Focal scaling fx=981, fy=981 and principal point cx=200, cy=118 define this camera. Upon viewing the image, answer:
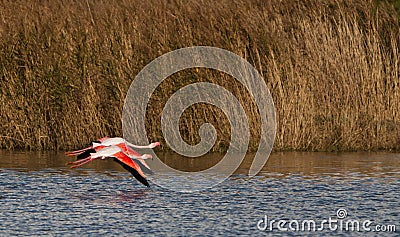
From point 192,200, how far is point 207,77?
385cm

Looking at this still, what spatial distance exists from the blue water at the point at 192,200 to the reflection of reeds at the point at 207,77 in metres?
1.16

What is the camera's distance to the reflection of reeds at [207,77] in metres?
12.8

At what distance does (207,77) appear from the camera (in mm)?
12828

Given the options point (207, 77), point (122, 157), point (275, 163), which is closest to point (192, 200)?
point (122, 157)

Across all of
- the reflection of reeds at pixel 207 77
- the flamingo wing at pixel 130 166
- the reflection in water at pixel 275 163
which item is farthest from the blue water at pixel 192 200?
the reflection of reeds at pixel 207 77

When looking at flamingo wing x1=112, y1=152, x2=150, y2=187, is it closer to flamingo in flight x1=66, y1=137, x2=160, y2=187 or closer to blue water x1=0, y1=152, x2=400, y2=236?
flamingo in flight x1=66, y1=137, x2=160, y2=187

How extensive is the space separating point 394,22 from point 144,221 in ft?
23.3

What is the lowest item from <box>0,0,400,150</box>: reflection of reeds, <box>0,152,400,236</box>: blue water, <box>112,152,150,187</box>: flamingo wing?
<box>0,152,400,236</box>: blue water

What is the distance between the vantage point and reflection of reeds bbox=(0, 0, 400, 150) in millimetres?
12836

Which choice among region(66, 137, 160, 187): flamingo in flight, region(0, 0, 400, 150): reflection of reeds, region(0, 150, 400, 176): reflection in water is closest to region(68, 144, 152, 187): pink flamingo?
region(66, 137, 160, 187): flamingo in flight

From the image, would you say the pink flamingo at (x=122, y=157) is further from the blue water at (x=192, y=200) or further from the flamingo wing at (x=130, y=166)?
the blue water at (x=192, y=200)

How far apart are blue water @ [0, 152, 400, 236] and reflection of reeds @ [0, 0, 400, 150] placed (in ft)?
3.82

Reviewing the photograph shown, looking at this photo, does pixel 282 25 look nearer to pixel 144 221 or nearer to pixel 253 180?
pixel 253 180

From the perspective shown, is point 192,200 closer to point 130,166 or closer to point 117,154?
point 130,166
